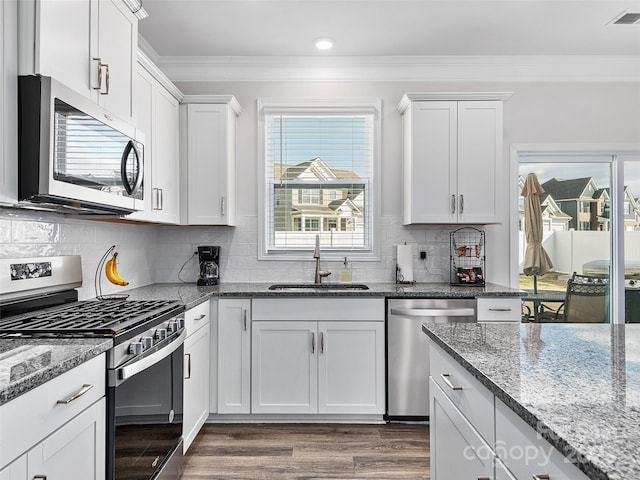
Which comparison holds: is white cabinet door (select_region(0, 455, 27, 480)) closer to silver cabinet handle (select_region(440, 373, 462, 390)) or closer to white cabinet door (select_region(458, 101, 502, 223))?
silver cabinet handle (select_region(440, 373, 462, 390))

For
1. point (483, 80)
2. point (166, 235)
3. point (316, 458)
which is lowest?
point (316, 458)

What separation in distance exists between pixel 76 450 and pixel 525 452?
1.21 m

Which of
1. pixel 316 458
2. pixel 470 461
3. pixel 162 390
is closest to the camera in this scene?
pixel 470 461

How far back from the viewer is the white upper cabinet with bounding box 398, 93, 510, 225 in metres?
3.44

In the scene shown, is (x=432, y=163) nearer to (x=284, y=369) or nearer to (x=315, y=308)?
(x=315, y=308)

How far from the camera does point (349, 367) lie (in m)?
3.16

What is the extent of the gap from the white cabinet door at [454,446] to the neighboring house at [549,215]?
2.61 m

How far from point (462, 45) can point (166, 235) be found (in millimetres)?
2717

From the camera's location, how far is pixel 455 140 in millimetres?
3443

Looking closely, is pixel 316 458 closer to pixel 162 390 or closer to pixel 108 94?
pixel 162 390

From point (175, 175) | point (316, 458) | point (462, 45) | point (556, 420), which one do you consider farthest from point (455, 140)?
point (556, 420)

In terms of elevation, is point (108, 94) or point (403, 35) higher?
point (403, 35)

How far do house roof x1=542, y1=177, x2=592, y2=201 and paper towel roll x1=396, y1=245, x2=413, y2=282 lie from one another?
1.30 meters

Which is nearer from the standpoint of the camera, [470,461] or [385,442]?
[470,461]
